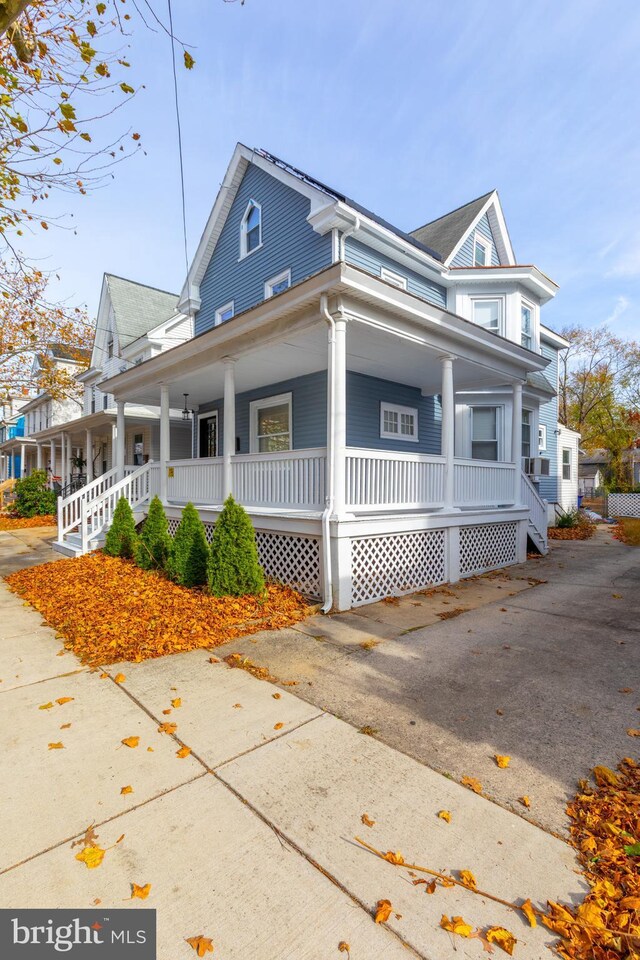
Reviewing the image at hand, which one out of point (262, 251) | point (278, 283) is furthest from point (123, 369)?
point (278, 283)

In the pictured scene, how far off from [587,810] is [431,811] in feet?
2.60

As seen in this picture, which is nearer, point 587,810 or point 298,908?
point 298,908

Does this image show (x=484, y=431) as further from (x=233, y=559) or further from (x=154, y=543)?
(x=154, y=543)

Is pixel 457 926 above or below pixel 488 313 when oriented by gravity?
below

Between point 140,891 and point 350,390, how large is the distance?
8.89m

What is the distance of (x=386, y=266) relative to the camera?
10.8 meters

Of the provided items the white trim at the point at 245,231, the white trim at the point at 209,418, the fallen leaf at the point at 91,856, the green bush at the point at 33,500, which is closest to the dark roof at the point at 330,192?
the white trim at the point at 245,231

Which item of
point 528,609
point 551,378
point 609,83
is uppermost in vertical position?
point 609,83

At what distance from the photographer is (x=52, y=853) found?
2041 mm

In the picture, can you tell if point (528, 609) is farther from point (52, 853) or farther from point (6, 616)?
point (6, 616)

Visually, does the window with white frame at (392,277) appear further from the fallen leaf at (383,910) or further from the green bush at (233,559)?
the fallen leaf at (383,910)

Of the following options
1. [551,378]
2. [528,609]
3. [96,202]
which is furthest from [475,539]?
[551,378]

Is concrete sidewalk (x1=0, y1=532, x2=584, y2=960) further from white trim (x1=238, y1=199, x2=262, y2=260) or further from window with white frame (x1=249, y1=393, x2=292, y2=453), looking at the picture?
white trim (x1=238, y1=199, x2=262, y2=260)

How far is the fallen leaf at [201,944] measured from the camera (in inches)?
63.3
